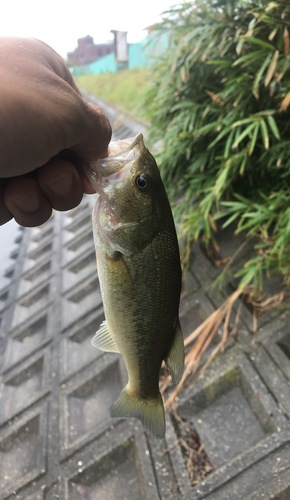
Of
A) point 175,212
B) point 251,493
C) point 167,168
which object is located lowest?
point 251,493

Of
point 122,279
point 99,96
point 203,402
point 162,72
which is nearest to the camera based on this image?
point 122,279

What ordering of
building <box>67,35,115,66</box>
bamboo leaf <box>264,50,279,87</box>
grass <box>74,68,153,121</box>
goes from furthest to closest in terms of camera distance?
building <box>67,35,115,66</box>, grass <box>74,68,153,121</box>, bamboo leaf <box>264,50,279,87</box>

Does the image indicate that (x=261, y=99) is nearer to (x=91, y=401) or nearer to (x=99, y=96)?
(x=91, y=401)

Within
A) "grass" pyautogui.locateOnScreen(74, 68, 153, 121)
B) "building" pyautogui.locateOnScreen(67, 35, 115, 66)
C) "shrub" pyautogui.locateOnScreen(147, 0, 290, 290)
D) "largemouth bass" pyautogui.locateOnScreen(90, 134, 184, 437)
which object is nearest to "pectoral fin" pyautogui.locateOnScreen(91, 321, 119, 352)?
"largemouth bass" pyautogui.locateOnScreen(90, 134, 184, 437)

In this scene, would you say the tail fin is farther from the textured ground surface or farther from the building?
the building

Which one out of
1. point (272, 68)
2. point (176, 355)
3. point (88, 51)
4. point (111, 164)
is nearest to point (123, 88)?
point (88, 51)

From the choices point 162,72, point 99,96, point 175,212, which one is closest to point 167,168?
point 175,212

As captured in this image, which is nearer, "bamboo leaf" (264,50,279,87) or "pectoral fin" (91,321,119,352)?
"pectoral fin" (91,321,119,352)
